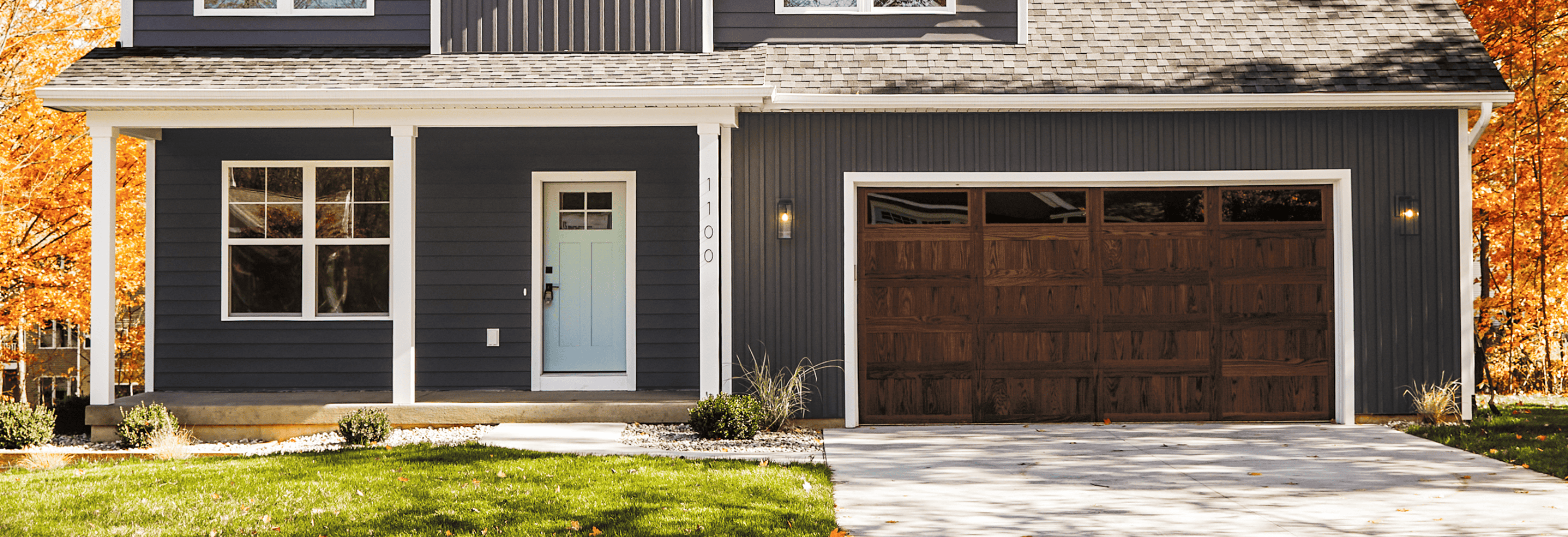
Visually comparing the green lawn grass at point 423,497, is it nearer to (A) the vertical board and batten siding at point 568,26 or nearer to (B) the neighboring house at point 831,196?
(B) the neighboring house at point 831,196

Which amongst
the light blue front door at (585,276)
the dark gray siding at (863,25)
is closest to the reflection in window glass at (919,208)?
the dark gray siding at (863,25)

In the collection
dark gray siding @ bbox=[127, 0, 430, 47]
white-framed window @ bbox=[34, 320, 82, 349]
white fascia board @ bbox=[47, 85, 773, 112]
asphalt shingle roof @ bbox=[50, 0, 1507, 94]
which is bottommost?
white-framed window @ bbox=[34, 320, 82, 349]

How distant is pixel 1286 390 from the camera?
767 cm

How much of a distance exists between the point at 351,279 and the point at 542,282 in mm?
1633

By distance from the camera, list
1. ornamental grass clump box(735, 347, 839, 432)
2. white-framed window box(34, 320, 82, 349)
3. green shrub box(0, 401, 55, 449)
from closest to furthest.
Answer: green shrub box(0, 401, 55, 449) → ornamental grass clump box(735, 347, 839, 432) → white-framed window box(34, 320, 82, 349)

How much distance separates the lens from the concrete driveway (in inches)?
174

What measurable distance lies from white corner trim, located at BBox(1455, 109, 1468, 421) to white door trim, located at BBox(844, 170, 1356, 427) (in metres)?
0.81

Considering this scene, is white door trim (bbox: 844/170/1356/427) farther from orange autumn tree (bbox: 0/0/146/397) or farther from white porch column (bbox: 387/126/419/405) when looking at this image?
orange autumn tree (bbox: 0/0/146/397)

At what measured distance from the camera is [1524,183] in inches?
408

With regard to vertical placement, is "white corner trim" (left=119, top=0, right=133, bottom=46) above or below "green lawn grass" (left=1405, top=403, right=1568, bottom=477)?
above

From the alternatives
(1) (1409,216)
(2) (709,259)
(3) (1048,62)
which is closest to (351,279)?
(2) (709,259)

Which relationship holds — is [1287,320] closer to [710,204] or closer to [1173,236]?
[1173,236]

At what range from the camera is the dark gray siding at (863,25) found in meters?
8.17

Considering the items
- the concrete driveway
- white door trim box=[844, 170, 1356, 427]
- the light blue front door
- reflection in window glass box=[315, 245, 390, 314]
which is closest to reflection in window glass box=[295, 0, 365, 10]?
reflection in window glass box=[315, 245, 390, 314]
